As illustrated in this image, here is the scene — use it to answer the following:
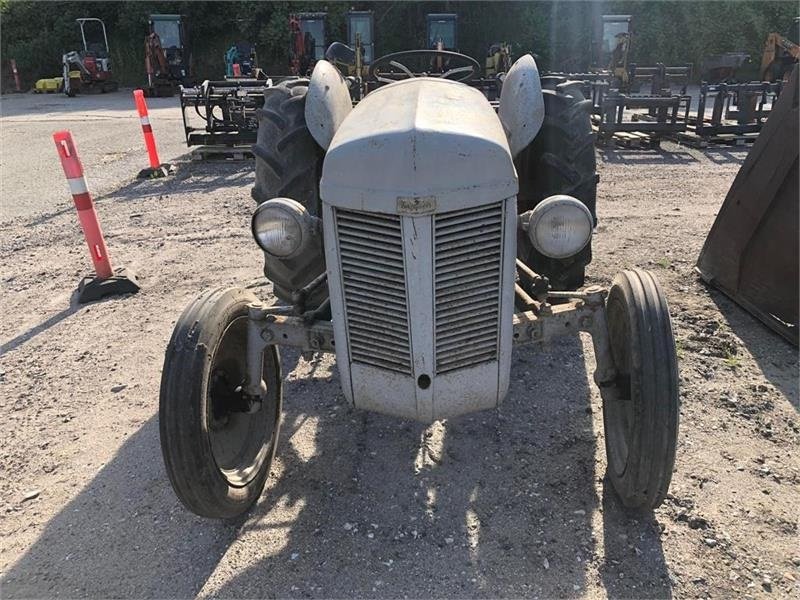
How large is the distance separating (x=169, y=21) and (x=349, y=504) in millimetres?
25228

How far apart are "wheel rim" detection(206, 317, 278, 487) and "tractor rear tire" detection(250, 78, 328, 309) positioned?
69 cm

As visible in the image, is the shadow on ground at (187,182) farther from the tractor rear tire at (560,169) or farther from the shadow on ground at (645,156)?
the shadow on ground at (645,156)

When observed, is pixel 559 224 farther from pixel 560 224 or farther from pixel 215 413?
pixel 215 413

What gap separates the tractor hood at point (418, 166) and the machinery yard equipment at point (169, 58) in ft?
77.2

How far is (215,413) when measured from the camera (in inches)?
105

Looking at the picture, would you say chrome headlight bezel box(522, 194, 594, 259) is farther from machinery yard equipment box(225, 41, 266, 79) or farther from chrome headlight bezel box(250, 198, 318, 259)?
machinery yard equipment box(225, 41, 266, 79)

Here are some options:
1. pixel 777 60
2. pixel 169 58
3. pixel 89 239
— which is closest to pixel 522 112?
pixel 89 239

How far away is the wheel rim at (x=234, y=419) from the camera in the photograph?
2637 millimetres

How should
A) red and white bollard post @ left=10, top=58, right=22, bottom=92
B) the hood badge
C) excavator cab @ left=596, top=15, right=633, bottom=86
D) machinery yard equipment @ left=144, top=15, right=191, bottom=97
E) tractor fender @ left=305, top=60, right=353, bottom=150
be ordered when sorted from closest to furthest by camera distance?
the hood badge, tractor fender @ left=305, top=60, right=353, bottom=150, excavator cab @ left=596, top=15, right=633, bottom=86, machinery yard equipment @ left=144, top=15, right=191, bottom=97, red and white bollard post @ left=10, top=58, right=22, bottom=92

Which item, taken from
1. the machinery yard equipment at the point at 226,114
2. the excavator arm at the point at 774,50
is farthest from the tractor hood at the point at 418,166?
the excavator arm at the point at 774,50

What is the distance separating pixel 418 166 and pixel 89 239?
3.93 meters

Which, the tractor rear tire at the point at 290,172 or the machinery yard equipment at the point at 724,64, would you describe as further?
the machinery yard equipment at the point at 724,64

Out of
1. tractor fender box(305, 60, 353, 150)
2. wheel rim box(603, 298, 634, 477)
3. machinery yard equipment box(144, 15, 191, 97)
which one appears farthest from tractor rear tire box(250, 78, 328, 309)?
machinery yard equipment box(144, 15, 191, 97)

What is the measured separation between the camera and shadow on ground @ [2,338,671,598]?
233cm
